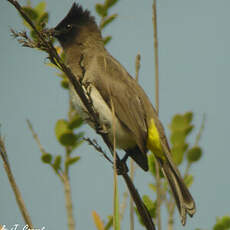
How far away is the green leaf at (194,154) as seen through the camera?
1572 millimetres

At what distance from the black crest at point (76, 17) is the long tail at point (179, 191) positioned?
1317 mm

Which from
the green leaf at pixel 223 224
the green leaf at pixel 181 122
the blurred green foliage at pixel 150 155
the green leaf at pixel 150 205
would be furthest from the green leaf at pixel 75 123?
the green leaf at pixel 223 224

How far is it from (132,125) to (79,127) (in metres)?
0.46

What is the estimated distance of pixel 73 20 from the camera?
9.64 ft

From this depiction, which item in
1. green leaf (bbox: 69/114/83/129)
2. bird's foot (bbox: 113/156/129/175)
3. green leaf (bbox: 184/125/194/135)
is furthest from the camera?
green leaf (bbox: 69/114/83/129)

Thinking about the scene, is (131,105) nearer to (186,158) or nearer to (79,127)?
(79,127)

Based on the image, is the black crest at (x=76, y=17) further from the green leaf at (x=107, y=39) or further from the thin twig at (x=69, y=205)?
the thin twig at (x=69, y=205)

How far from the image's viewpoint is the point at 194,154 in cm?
158

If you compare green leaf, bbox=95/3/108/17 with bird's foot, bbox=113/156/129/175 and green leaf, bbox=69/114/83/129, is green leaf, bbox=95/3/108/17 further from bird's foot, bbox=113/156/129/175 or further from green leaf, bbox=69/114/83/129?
bird's foot, bbox=113/156/129/175

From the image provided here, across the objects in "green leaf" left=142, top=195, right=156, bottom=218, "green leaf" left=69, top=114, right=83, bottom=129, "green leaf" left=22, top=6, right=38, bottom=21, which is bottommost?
"green leaf" left=142, top=195, right=156, bottom=218

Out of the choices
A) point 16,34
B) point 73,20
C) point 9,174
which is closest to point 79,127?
point 16,34

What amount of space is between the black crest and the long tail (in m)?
1.32

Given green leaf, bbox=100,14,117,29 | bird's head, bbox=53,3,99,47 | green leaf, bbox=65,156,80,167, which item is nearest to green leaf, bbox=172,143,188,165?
green leaf, bbox=65,156,80,167

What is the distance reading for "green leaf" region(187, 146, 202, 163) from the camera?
1.57m
